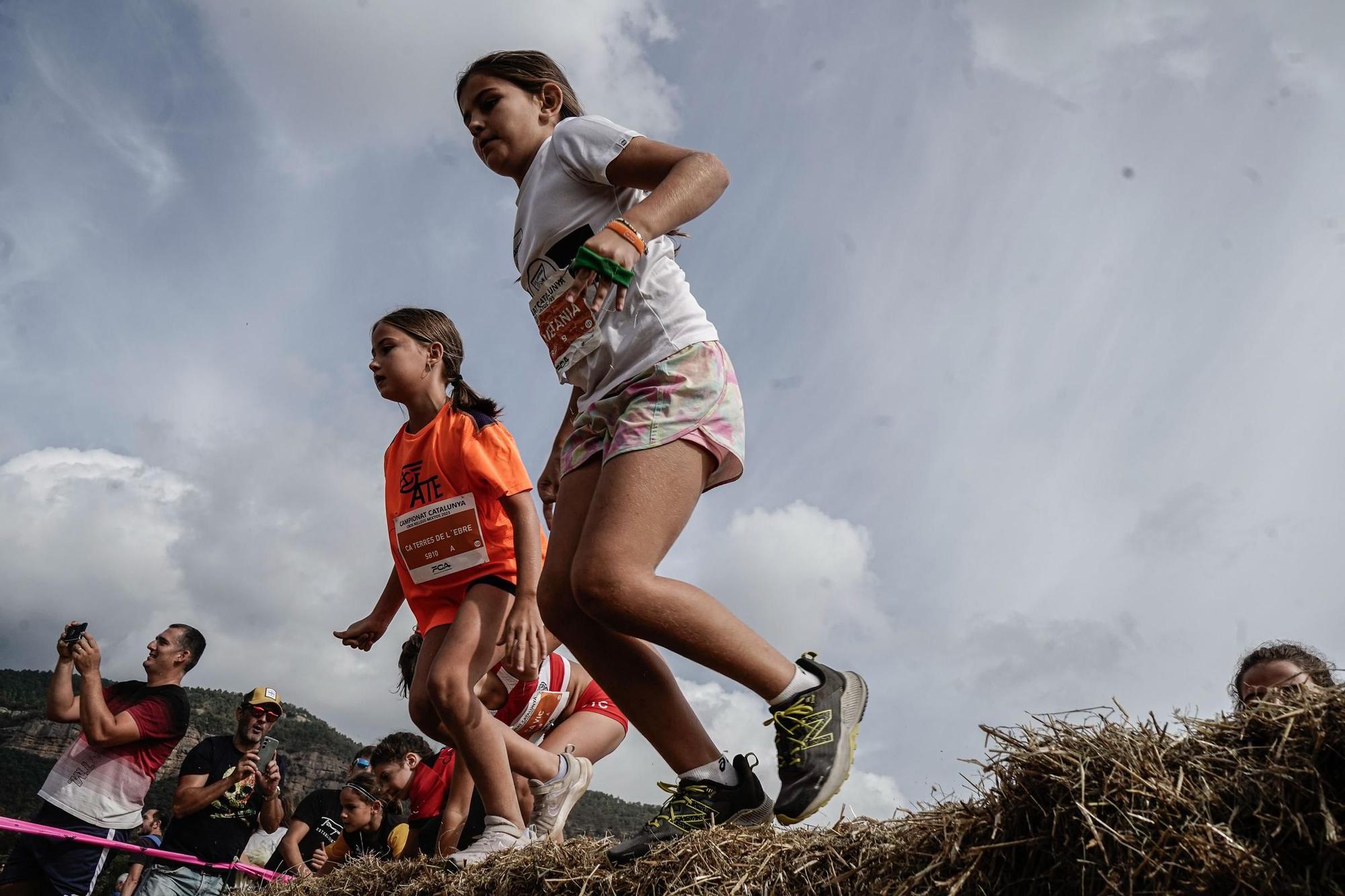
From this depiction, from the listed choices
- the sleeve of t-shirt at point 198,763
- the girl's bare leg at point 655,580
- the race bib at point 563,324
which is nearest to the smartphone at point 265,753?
the sleeve of t-shirt at point 198,763

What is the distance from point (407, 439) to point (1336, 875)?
13.4 ft

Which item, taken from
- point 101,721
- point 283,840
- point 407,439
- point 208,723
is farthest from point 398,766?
point 208,723

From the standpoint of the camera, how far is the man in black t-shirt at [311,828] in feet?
25.9

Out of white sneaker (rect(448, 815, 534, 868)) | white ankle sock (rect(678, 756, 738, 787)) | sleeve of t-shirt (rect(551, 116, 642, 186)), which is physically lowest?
white sneaker (rect(448, 815, 534, 868))

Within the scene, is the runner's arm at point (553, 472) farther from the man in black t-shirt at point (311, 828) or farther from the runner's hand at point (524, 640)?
the man in black t-shirt at point (311, 828)

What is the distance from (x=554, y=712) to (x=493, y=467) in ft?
5.88

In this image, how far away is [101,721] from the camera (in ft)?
18.9

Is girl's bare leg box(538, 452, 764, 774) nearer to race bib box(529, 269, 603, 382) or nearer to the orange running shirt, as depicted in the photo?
race bib box(529, 269, 603, 382)

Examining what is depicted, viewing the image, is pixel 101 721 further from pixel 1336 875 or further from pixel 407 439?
pixel 1336 875

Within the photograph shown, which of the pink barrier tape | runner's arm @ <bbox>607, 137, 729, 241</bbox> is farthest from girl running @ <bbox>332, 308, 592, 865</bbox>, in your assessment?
the pink barrier tape

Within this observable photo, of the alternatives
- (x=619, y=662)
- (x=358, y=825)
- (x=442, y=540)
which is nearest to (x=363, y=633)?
(x=442, y=540)

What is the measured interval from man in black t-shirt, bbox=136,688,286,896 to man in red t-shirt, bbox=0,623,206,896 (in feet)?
1.02

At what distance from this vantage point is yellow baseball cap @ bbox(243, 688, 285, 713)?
705cm

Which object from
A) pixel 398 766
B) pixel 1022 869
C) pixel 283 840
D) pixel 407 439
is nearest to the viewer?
pixel 1022 869
